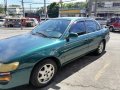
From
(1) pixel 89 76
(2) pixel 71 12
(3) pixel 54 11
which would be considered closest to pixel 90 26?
(1) pixel 89 76

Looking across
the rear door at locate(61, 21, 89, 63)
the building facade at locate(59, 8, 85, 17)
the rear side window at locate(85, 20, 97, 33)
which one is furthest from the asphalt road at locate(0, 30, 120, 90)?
the building facade at locate(59, 8, 85, 17)

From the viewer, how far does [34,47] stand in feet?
14.3

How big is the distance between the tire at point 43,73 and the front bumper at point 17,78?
0.71ft

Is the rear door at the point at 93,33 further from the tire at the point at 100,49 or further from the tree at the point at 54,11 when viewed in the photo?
the tree at the point at 54,11

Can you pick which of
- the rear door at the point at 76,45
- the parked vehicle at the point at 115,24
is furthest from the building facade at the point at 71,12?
the rear door at the point at 76,45

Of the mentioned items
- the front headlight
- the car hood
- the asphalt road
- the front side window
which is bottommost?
the asphalt road

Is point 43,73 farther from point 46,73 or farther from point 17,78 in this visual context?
point 17,78

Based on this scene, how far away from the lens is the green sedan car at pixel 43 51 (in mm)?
3863

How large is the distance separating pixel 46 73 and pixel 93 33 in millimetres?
2701

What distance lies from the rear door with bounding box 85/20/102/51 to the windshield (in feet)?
3.33

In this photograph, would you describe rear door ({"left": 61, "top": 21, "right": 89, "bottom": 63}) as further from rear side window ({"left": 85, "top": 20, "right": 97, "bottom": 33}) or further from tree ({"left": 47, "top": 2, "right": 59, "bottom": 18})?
tree ({"left": 47, "top": 2, "right": 59, "bottom": 18})

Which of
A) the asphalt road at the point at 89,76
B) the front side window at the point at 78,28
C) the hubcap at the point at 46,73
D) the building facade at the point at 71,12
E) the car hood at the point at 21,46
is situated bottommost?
the asphalt road at the point at 89,76

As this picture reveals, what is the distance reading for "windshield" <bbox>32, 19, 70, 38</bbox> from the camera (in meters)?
5.28

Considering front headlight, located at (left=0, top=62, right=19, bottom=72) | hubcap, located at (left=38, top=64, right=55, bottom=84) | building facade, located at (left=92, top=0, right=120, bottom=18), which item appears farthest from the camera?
building facade, located at (left=92, top=0, right=120, bottom=18)
